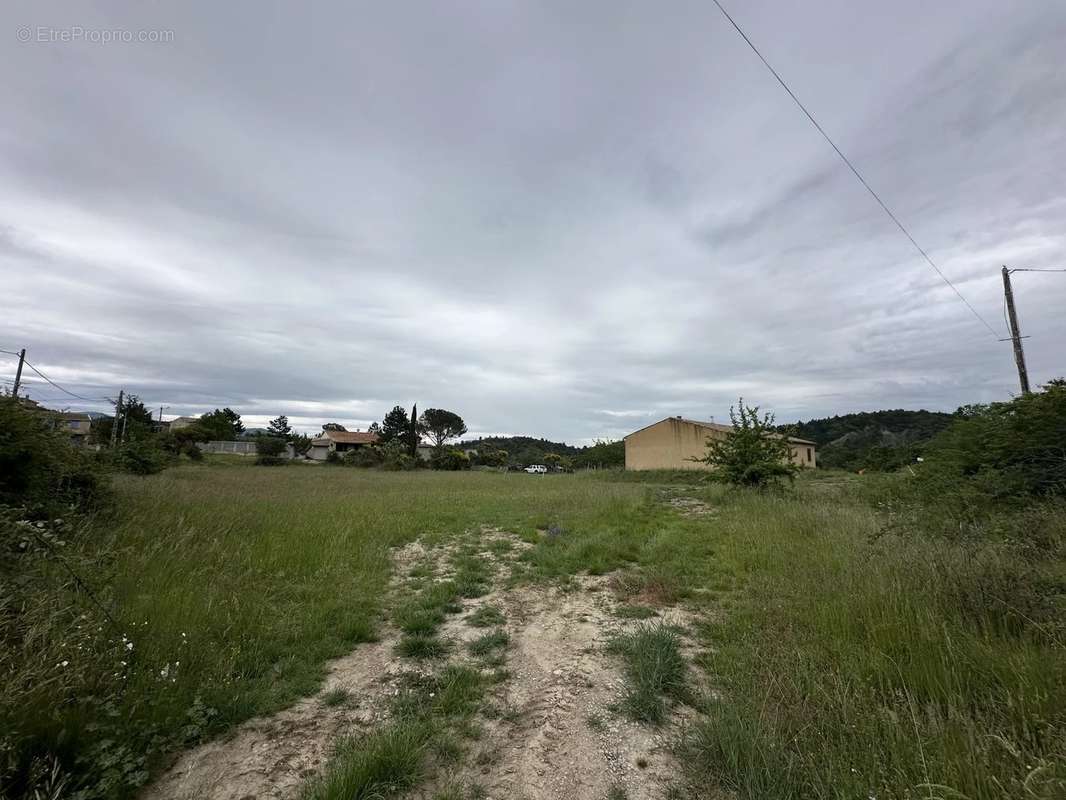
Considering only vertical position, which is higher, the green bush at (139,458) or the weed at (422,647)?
the green bush at (139,458)

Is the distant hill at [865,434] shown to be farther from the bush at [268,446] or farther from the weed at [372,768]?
the bush at [268,446]

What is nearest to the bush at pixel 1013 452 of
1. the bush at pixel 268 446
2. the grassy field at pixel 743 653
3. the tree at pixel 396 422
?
the grassy field at pixel 743 653

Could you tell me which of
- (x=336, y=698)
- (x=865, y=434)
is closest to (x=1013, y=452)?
(x=336, y=698)

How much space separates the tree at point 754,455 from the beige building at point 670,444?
1684cm

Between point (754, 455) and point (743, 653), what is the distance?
42.7 ft

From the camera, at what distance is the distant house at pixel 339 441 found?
2397 inches

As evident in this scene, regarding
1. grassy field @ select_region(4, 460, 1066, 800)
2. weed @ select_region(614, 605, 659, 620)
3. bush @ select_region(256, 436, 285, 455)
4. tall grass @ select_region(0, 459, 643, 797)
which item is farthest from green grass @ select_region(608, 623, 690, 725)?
bush @ select_region(256, 436, 285, 455)

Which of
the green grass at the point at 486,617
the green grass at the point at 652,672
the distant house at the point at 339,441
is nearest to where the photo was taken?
the green grass at the point at 652,672

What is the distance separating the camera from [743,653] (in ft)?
11.0

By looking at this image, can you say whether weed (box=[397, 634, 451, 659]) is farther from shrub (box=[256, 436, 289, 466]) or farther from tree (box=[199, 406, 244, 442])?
tree (box=[199, 406, 244, 442])

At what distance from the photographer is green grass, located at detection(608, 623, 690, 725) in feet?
9.32

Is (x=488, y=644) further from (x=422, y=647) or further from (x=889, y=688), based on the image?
(x=889, y=688)

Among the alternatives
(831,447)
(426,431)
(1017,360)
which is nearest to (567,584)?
(1017,360)

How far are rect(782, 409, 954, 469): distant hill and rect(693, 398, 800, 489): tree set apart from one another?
24925 millimetres
